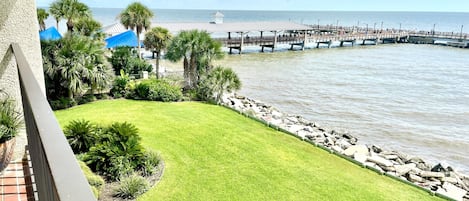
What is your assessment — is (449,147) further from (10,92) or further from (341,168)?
(10,92)

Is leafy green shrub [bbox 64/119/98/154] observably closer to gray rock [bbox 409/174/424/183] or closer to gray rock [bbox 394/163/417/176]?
gray rock [bbox 394/163/417/176]

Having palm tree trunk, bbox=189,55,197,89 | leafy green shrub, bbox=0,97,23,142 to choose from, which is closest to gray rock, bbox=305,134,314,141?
palm tree trunk, bbox=189,55,197,89

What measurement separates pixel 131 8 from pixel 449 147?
19737 mm

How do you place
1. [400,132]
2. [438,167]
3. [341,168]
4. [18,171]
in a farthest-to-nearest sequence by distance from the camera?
1. [400,132]
2. [438,167]
3. [341,168]
4. [18,171]

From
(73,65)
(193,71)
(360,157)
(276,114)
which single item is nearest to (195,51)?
(193,71)

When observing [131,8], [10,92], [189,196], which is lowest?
[189,196]

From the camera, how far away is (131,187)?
23.9 feet

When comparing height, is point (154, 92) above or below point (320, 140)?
above

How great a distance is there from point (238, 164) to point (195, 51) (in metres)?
8.89

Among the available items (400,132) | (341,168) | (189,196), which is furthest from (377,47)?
(189,196)

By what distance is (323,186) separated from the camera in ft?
27.8

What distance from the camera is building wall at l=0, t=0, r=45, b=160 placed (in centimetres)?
510

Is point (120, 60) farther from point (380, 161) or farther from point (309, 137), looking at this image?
point (380, 161)

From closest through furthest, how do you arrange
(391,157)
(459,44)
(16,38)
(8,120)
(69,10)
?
(8,120) → (16,38) → (391,157) → (69,10) → (459,44)
